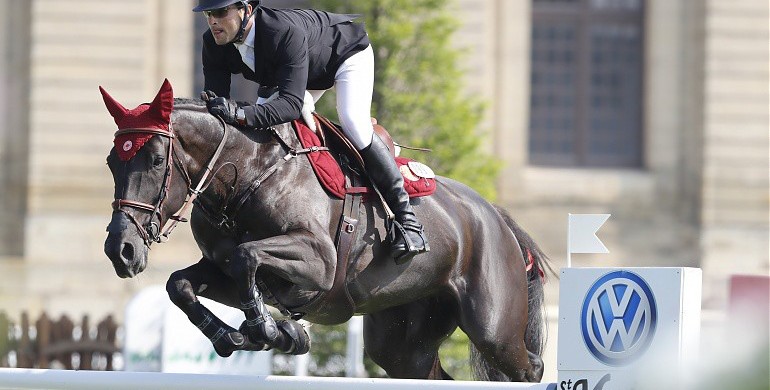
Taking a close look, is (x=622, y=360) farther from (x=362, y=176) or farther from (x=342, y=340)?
(x=342, y=340)

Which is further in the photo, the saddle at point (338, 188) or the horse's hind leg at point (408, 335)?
the horse's hind leg at point (408, 335)

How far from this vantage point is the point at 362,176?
6242mm

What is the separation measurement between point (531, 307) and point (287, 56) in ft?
6.94

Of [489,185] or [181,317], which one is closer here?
[181,317]

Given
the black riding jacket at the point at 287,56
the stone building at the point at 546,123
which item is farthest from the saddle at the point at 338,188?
the stone building at the point at 546,123

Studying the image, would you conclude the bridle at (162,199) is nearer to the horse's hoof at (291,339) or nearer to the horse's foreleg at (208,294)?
the horse's foreleg at (208,294)

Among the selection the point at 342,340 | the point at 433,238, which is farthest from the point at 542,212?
the point at 433,238

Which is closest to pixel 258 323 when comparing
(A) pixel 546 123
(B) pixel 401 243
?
(B) pixel 401 243

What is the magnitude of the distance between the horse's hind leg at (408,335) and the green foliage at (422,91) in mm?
5363

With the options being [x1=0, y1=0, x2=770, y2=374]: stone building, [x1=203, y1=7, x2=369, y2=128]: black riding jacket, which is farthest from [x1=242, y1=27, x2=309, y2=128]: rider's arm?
[x1=0, y1=0, x2=770, y2=374]: stone building

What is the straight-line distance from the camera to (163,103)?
217 inches

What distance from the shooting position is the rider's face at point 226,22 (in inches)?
225

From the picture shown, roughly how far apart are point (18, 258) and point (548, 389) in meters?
12.9

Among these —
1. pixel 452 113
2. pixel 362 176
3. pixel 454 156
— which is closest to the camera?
pixel 362 176
